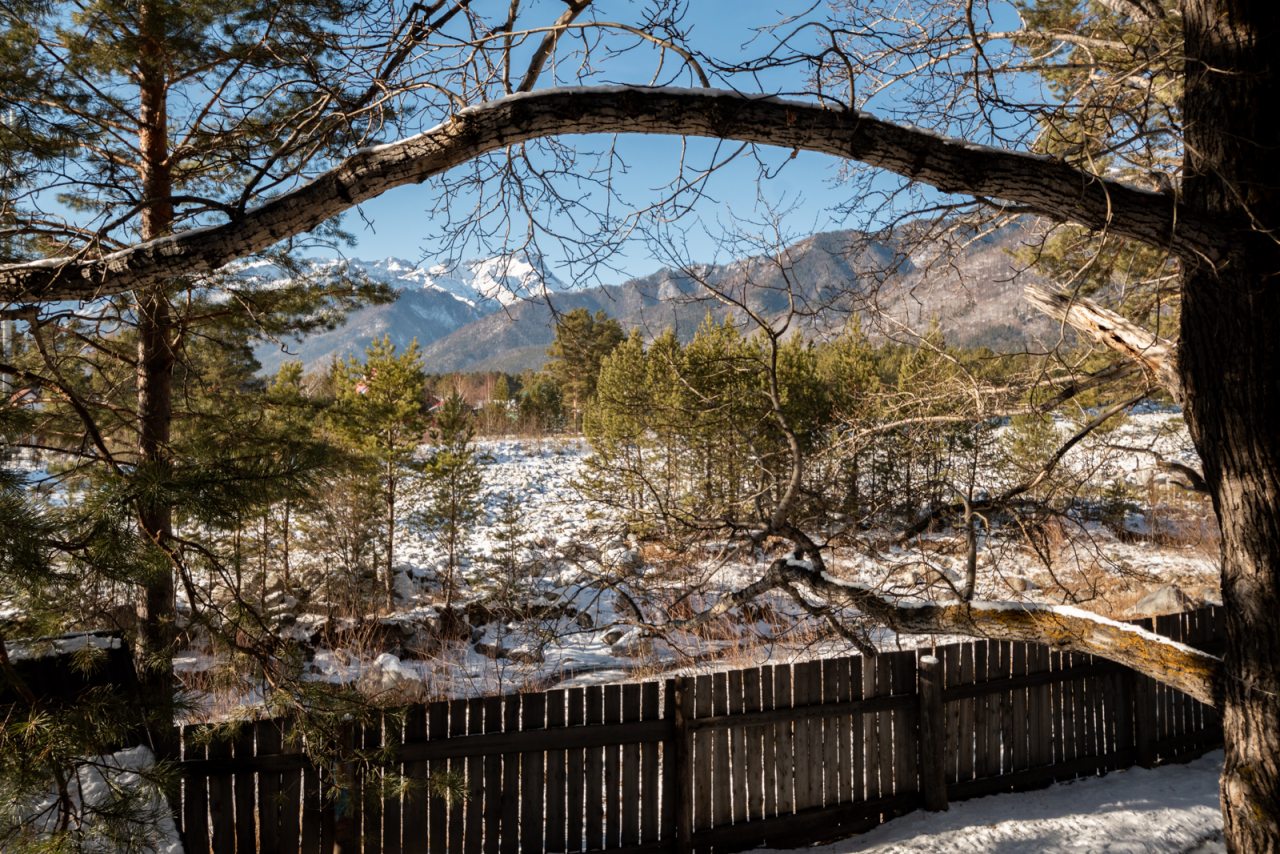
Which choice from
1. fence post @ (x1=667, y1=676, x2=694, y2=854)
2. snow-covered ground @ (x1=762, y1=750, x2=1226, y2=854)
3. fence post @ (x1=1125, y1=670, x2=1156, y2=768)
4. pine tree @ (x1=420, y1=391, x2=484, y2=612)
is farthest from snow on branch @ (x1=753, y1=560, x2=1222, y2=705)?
pine tree @ (x1=420, y1=391, x2=484, y2=612)

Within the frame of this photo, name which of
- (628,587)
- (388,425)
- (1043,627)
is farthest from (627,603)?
(388,425)

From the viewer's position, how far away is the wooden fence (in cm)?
432

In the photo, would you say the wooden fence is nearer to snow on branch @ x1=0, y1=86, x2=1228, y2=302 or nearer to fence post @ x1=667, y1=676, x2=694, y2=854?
fence post @ x1=667, y1=676, x2=694, y2=854

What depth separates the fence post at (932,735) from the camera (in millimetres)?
5754

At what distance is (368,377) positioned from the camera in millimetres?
17641

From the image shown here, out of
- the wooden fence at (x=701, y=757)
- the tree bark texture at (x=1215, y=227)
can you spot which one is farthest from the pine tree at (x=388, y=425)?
the tree bark texture at (x=1215, y=227)

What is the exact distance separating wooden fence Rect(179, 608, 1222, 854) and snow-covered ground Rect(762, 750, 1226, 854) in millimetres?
193

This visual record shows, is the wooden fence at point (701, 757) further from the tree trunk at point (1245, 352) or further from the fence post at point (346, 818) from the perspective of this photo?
the tree trunk at point (1245, 352)

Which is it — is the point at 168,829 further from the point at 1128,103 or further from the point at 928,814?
the point at 1128,103

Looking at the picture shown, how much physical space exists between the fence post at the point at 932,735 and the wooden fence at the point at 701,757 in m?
0.01

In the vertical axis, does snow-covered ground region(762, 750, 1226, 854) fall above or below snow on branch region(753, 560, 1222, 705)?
below

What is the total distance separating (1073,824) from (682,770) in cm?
288

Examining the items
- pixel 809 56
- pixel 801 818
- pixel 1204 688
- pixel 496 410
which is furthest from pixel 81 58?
pixel 496 410

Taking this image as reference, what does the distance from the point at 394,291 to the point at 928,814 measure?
815 centimetres
